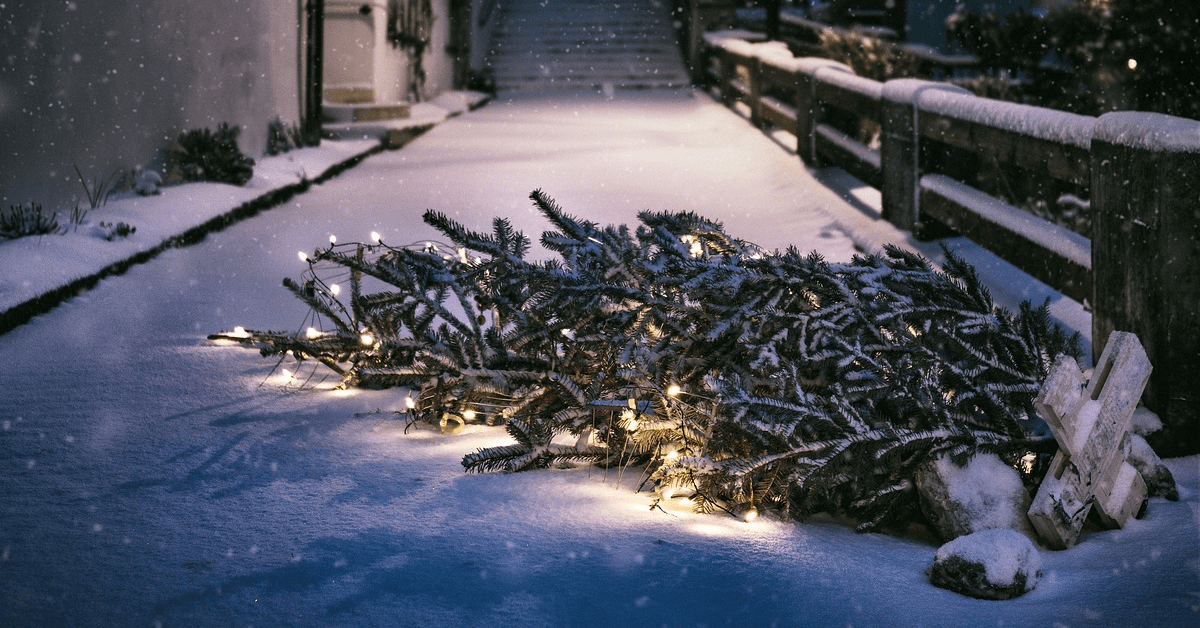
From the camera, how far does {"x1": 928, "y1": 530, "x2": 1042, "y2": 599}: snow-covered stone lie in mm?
2455

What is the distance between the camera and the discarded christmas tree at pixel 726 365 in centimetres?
299

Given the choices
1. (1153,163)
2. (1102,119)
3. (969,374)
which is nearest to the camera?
(969,374)

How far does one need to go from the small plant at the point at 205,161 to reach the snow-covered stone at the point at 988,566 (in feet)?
23.6

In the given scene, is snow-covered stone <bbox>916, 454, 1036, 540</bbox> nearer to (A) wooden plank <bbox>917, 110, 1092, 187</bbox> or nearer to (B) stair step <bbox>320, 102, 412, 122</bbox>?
(A) wooden plank <bbox>917, 110, 1092, 187</bbox>

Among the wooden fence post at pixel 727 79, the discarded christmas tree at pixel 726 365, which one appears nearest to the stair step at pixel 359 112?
the wooden fence post at pixel 727 79

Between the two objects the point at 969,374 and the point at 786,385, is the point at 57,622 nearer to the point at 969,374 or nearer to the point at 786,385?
the point at 786,385

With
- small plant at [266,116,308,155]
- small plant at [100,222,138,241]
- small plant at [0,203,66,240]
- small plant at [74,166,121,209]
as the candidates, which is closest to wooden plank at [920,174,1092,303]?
small plant at [100,222,138,241]

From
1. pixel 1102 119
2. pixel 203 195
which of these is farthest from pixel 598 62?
pixel 1102 119

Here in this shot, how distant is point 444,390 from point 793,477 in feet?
3.87

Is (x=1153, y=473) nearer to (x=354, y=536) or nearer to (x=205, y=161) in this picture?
(x=354, y=536)

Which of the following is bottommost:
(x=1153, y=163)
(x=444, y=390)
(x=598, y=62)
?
(x=444, y=390)

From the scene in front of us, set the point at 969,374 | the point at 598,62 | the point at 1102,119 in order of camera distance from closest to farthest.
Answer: the point at 969,374
the point at 1102,119
the point at 598,62

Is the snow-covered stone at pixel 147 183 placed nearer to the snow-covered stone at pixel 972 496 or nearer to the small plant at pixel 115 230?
the small plant at pixel 115 230

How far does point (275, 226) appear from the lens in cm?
758
